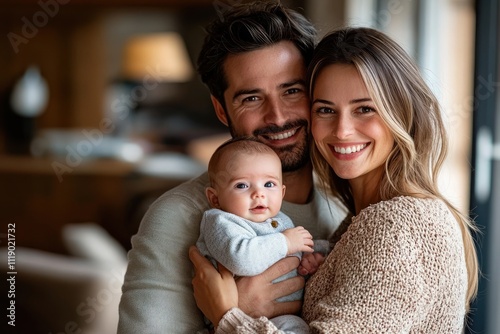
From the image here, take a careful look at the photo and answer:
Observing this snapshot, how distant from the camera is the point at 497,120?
3328 mm

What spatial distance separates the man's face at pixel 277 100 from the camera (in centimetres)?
195

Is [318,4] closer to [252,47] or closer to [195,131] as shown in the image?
[195,131]

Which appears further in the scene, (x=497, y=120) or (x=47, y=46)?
(x=47, y=46)

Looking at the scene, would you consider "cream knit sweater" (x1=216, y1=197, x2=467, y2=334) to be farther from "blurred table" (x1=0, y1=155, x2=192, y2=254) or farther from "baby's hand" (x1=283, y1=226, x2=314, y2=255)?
"blurred table" (x1=0, y1=155, x2=192, y2=254)

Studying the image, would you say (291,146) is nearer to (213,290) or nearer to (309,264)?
(309,264)

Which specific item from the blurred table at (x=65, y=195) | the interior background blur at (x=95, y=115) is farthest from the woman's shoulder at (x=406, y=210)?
the blurred table at (x=65, y=195)

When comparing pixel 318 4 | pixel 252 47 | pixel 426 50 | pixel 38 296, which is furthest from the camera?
pixel 318 4

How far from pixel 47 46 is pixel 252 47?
537 cm

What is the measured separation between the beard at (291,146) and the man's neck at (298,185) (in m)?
0.03

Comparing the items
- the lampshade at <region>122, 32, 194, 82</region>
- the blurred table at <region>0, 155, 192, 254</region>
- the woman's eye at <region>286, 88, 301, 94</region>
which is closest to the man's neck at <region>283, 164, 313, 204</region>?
the woman's eye at <region>286, 88, 301, 94</region>

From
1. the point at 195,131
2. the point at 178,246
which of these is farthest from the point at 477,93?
the point at 195,131

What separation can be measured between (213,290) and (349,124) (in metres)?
0.52

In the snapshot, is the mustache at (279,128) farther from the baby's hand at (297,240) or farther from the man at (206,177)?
the baby's hand at (297,240)

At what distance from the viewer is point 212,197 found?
1763mm
